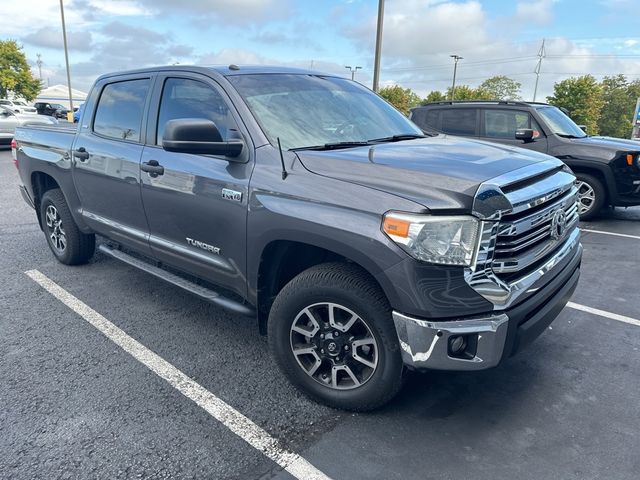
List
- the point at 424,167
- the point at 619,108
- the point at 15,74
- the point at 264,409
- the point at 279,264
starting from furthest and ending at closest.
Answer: the point at 619,108 < the point at 15,74 < the point at 279,264 < the point at 264,409 < the point at 424,167

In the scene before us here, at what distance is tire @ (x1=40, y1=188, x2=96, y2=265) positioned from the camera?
4.86m

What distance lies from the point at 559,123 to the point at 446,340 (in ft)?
23.5

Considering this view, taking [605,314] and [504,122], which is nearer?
[605,314]

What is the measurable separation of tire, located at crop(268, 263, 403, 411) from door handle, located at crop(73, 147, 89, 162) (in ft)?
8.37

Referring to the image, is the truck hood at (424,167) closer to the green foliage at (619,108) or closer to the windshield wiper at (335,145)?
the windshield wiper at (335,145)

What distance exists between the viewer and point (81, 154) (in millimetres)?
4316

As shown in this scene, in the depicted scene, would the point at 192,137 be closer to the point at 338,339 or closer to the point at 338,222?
the point at 338,222

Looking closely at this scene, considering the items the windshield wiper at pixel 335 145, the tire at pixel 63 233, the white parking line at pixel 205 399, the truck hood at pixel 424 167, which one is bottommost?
the white parking line at pixel 205 399

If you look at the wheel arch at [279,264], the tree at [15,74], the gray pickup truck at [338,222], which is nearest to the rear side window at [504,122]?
the gray pickup truck at [338,222]

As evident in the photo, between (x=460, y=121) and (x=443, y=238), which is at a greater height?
(x=460, y=121)

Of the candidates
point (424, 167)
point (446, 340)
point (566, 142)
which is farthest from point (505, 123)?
point (446, 340)

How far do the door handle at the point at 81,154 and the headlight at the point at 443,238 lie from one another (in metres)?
3.27

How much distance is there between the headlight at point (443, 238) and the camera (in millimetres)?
2176

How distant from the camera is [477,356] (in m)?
2.25
